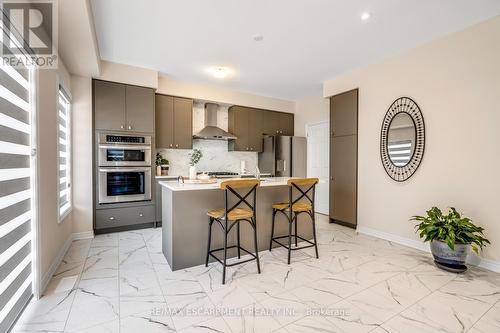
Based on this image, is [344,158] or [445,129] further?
[344,158]

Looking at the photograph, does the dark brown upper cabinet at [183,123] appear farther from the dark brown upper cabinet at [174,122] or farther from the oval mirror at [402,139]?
the oval mirror at [402,139]

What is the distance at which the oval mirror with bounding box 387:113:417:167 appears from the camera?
340 centimetres

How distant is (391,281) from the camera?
2.43m

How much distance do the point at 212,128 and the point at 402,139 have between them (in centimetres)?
351

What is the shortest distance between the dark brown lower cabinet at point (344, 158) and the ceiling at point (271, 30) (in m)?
0.63

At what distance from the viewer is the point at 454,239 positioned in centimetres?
257

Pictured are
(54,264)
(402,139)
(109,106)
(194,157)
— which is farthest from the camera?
(194,157)

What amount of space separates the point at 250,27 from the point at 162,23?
1055 millimetres

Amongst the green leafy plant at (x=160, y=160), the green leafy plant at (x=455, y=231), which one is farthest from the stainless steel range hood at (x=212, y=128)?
the green leafy plant at (x=455, y=231)

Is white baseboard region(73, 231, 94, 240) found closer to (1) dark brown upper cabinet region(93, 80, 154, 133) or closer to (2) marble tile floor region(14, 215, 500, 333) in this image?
(2) marble tile floor region(14, 215, 500, 333)

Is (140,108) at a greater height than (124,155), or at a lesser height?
greater

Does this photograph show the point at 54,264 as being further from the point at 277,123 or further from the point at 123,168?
the point at 277,123

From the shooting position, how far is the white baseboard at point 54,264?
2241 millimetres

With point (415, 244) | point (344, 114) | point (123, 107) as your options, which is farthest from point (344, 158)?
point (123, 107)
